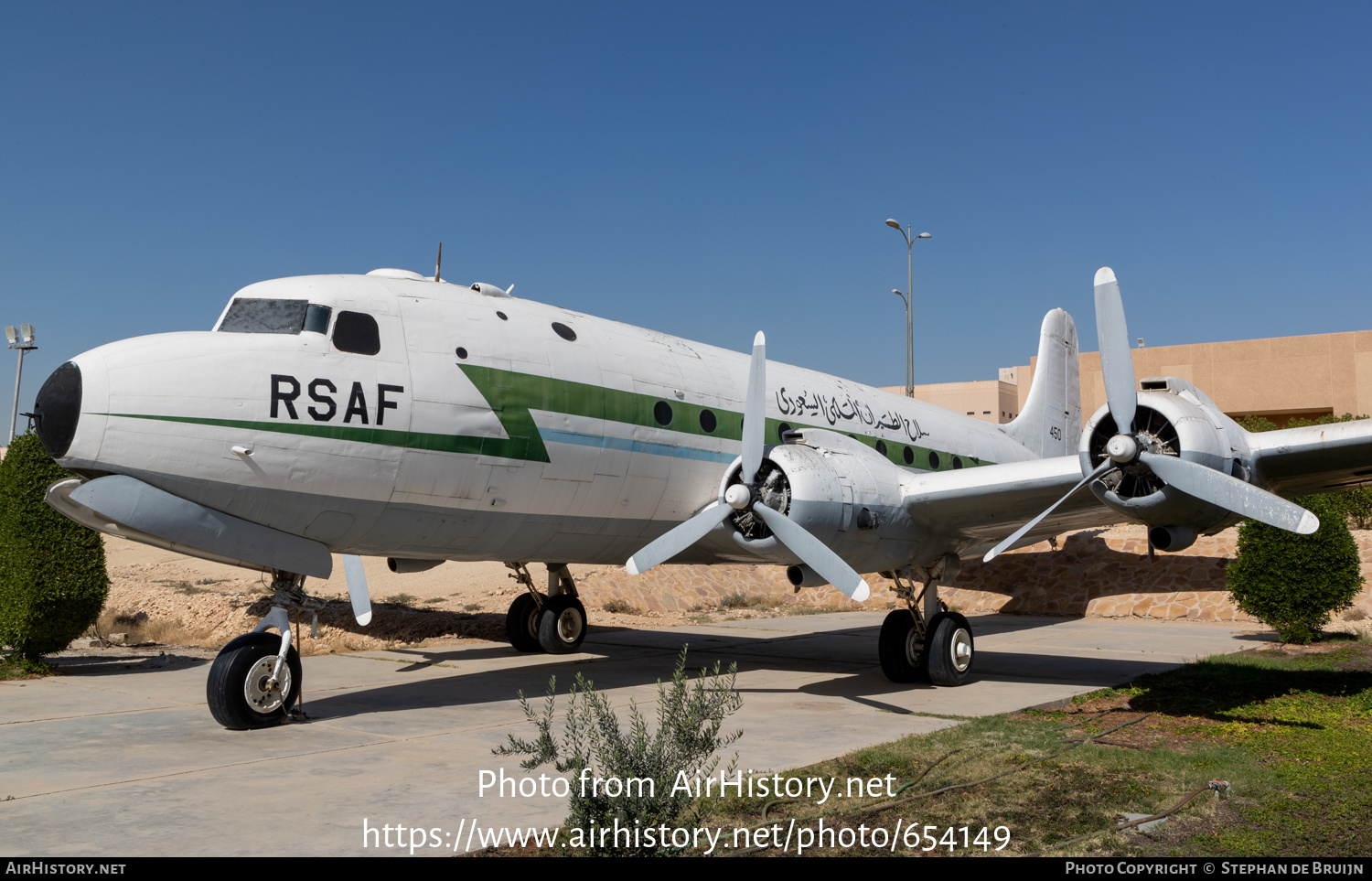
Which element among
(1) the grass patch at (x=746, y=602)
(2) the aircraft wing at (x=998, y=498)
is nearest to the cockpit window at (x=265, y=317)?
(2) the aircraft wing at (x=998, y=498)

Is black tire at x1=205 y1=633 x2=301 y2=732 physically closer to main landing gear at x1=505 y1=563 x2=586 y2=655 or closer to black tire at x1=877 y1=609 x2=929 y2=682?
main landing gear at x1=505 y1=563 x2=586 y2=655

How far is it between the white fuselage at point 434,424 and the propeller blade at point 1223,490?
450 centimetres

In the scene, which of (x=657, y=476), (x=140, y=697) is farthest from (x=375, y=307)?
(x=140, y=697)

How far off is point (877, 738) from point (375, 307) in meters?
6.22

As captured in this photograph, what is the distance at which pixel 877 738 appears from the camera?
333 inches

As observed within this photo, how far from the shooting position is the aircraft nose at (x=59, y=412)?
767cm

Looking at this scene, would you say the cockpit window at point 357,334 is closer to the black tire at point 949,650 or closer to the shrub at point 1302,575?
the black tire at point 949,650

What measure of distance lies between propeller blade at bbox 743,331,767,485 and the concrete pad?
8.42 feet

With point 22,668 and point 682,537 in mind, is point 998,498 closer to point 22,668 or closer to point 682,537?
point 682,537

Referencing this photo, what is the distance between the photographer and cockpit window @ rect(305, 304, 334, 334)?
29.6ft

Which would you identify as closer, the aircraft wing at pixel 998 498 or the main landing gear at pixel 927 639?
the aircraft wing at pixel 998 498

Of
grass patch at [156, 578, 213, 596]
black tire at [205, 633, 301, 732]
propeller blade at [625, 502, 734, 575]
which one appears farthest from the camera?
grass patch at [156, 578, 213, 596]

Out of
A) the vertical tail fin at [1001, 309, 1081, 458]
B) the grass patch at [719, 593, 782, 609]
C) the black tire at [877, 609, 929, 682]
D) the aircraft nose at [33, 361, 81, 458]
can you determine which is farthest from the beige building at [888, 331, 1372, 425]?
the aircraft nose at [33, 361, 81, 458]

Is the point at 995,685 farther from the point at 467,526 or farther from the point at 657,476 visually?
the point at 467,526
